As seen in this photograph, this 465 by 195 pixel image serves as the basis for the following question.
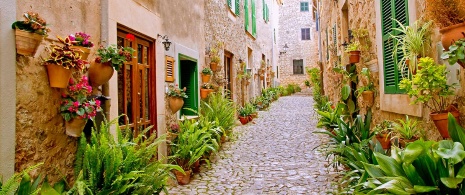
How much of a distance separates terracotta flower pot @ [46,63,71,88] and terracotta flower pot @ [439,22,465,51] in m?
2.79

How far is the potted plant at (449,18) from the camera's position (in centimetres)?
230

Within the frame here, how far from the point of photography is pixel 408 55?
322 cm

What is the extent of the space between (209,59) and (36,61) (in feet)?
18.3

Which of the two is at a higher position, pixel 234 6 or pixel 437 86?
pixel 234 6

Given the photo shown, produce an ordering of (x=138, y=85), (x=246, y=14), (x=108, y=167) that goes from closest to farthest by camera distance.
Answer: (x=108, y=167), (x=138, y=85), (x=246, y=14)

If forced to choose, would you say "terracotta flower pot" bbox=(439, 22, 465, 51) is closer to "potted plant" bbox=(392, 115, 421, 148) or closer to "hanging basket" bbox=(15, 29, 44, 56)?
"potted plant" bbox=(392, 115, 421, 148)

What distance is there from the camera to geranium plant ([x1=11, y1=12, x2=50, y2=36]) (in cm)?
254

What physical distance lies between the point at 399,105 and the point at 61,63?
3.40m

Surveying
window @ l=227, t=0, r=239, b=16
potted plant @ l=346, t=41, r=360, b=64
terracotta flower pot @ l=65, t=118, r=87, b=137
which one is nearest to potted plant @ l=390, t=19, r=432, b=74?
potted plant @ l=346, t=41, r=360, b=64

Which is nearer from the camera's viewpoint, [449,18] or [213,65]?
[449,18]

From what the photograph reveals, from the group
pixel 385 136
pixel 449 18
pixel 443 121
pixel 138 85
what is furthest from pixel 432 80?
pixel 138 85

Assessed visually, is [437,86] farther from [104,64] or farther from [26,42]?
[26,42]

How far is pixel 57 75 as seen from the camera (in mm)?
2928

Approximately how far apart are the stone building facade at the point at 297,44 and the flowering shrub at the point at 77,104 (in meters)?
27.1
